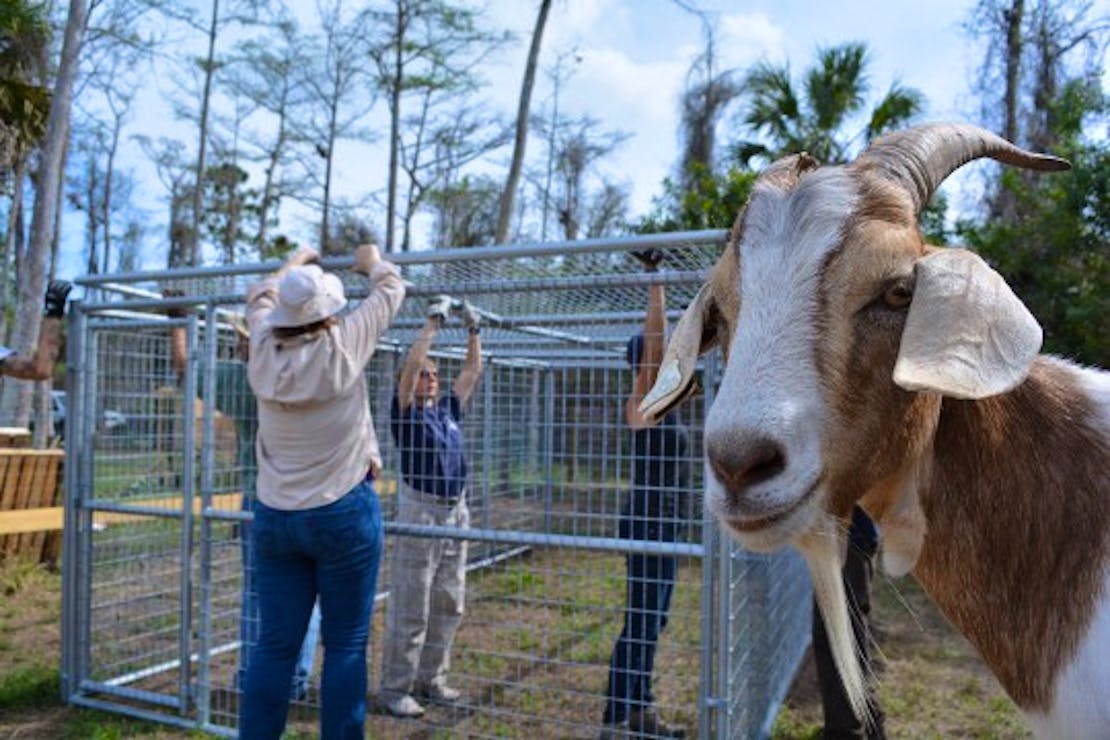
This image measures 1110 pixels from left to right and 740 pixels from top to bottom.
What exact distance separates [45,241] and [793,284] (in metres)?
13.0

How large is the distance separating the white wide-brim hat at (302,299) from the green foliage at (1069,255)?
315 inches

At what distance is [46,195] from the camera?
38.5ft

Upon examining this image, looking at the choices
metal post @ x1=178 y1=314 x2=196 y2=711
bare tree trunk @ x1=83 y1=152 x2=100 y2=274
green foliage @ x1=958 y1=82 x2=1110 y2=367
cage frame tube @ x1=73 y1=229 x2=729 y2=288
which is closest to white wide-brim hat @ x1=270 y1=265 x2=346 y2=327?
cage frame tube @ x1=73 y1=229 x2=729 y2=288

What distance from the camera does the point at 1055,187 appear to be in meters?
9.87

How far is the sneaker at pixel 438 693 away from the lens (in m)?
5.08

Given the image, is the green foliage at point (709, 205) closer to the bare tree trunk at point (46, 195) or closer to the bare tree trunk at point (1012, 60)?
the bare tree trunk at point (1012, 60)

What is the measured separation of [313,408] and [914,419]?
8.02ft

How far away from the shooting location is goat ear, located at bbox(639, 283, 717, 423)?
194 centimetres

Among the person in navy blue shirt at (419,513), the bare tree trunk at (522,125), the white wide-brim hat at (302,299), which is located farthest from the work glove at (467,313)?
the bare tree trunk at (522,125)

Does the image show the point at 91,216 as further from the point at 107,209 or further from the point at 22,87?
the point at 22,87

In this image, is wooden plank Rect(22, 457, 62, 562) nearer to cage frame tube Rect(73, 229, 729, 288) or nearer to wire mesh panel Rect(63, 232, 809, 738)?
wire mesh panel Rect(63, 232, 809, 738)

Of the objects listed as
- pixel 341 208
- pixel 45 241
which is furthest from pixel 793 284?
pixel 341 208

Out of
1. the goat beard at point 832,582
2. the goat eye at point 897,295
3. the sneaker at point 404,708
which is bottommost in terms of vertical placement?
the sneaker at point 404,708

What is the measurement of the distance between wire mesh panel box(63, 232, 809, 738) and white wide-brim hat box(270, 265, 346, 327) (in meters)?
0.69
